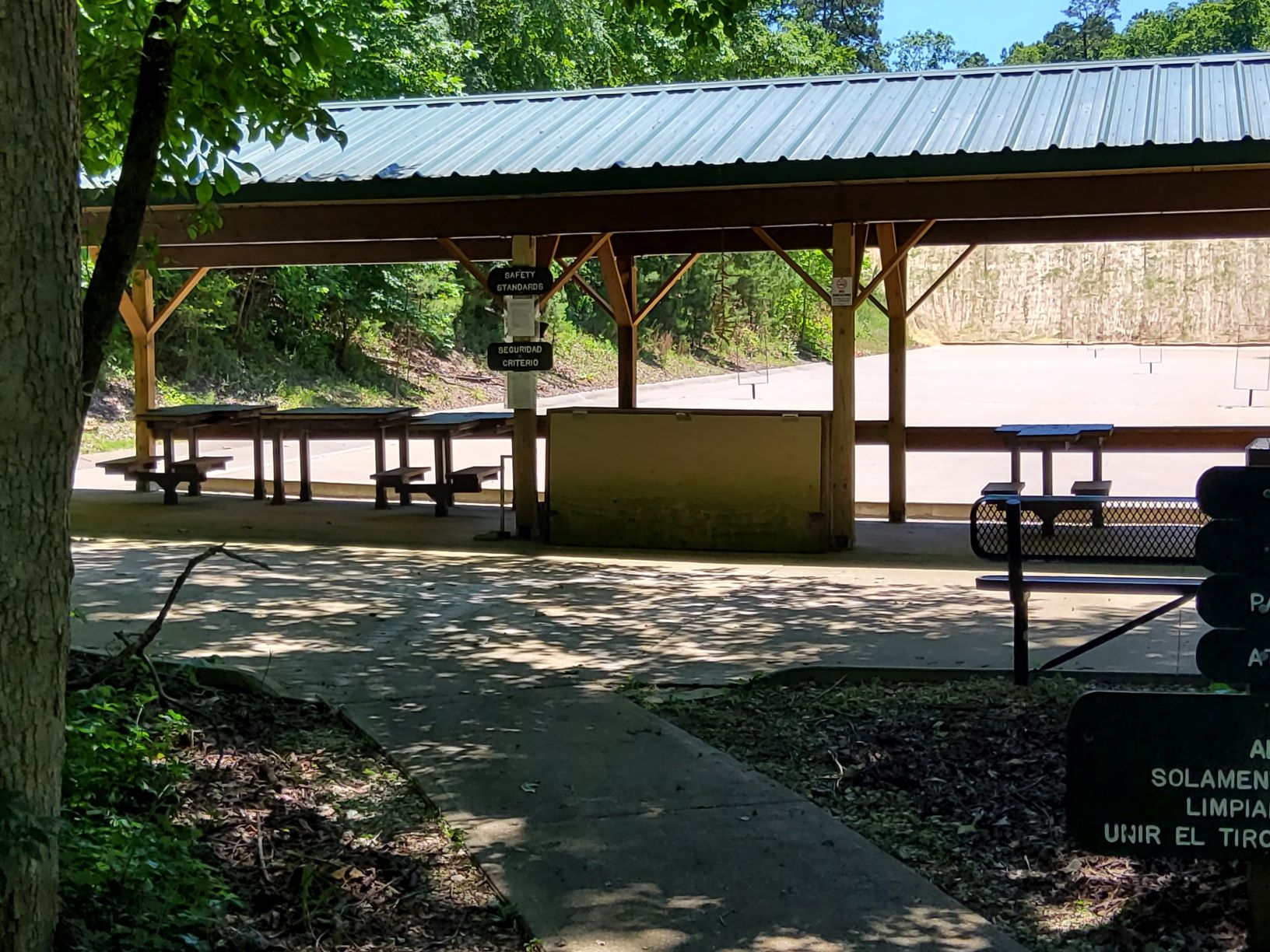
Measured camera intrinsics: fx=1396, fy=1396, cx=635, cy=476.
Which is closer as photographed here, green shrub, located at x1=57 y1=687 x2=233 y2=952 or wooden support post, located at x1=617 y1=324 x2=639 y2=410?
green shrub, located at x1=57 y1=687 x2=233 y2=952

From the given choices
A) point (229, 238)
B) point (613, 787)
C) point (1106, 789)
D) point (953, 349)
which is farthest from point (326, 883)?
point (953, 349)

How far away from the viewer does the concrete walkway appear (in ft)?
12.9

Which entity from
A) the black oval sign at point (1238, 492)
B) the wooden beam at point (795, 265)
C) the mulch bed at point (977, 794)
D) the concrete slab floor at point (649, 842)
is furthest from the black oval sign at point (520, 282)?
the black oval sign at point (1238, 492)

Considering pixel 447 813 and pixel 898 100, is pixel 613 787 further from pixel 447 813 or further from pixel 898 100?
pixel 898 100

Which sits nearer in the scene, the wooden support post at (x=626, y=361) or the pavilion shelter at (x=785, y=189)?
the pavilion shelter at (x=785, y=189)

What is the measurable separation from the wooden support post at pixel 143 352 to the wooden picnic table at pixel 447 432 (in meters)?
3.06

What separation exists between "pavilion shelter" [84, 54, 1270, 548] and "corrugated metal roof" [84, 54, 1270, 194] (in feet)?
0.12

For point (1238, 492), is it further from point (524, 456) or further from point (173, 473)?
point (173, 473)

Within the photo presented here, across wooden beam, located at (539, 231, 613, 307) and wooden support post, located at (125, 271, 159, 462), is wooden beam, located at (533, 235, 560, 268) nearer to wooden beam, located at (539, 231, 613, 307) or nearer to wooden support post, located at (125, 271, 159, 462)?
wooden beam, located at (539, 231, 613, 307)

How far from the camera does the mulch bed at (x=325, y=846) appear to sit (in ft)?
12.2

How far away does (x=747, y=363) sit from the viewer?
147 feet

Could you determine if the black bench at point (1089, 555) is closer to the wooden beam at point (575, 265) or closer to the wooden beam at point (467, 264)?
the wooden beam at point (575, 265)

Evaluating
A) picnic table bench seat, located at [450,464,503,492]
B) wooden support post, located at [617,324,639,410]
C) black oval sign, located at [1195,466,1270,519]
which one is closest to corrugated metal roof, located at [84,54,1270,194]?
wooden support post, located at [617,324,639,410]

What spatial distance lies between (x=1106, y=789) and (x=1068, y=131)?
300 inches
